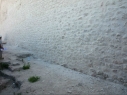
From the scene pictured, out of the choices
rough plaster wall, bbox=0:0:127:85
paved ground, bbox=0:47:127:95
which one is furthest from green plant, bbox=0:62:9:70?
rough plaster wall, bbox=0:0:127:85

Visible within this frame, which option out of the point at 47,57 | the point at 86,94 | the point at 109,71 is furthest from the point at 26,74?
the point at 109,71

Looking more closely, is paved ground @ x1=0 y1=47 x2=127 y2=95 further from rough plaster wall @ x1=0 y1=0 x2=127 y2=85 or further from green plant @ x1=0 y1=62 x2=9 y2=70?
green plant @ x1=0 y1=62 x2=9 y2=70

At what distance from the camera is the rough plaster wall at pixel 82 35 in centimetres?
311

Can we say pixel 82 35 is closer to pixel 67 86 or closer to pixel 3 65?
pixel 67 86

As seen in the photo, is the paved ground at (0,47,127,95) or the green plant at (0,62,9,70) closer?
the paved ground at (0,47,127,95)

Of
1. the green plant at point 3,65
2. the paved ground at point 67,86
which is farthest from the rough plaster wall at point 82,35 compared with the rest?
the green plant at point 3,65

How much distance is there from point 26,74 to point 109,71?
2607 mm

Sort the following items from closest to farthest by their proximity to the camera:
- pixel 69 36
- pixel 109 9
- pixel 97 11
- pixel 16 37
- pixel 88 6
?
pixel 109 9, pixel 97 11, pixel 88 6, pixel 69 36, pixel 16 37

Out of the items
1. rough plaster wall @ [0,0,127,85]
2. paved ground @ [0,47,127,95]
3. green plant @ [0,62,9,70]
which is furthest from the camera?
green plant @ [0,62,9,70]

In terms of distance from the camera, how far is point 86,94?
2672mm

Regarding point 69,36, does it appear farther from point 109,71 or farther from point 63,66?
point 109,71

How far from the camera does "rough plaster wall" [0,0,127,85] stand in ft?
10.2

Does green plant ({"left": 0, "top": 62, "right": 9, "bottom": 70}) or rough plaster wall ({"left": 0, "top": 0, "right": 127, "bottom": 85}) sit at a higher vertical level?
rough plaster wall ({"left": 0, "top": 0, "right": 127, "bottom": 85})

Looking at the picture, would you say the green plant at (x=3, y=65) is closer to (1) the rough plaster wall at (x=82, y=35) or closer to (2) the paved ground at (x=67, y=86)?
(2) the paved ground at (x=67, y=86)
